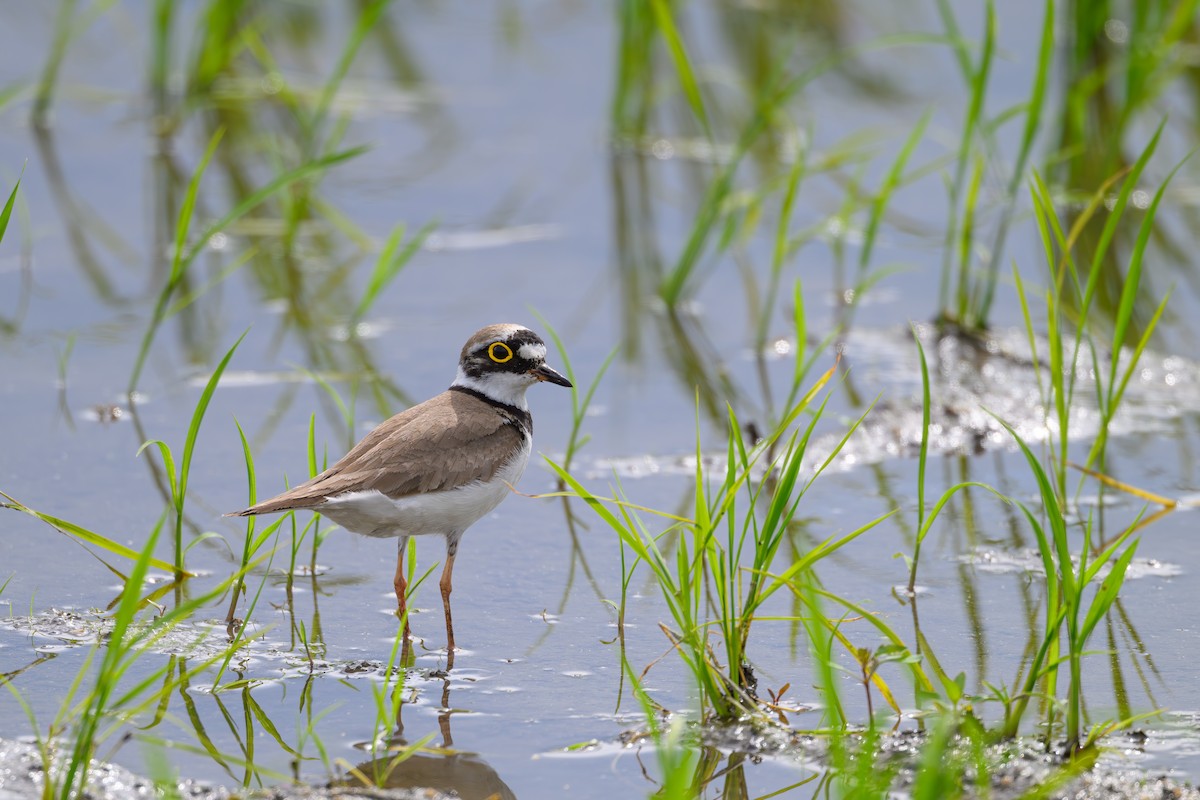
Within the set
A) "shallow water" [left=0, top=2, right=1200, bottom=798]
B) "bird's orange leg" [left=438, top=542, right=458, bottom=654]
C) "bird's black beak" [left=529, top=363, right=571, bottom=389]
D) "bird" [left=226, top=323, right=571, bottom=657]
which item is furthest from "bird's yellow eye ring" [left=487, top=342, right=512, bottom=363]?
"bird's orange leg" [left=438, top=542, right=458, bottom=654]

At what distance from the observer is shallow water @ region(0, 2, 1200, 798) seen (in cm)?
509

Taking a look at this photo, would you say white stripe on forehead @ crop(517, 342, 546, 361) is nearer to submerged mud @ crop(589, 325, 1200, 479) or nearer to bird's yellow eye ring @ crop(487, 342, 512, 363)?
bird's yellow eye ring @ crop(487, 342, 512, 363)

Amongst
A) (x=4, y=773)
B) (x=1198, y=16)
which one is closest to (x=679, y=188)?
(x=1198, y=16)

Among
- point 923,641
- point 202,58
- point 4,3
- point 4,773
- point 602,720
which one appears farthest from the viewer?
point 4,3

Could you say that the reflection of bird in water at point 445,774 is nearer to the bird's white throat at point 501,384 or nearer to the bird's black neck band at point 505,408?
the bird's black neck band at point 505,408

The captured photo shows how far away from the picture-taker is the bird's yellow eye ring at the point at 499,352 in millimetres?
6309

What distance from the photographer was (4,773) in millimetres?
4395

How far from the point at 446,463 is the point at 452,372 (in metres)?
2.18

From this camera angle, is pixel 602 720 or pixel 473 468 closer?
pixel 602 720

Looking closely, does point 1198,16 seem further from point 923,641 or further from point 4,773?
point 4,773

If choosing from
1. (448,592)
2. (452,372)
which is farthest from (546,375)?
(452,372)

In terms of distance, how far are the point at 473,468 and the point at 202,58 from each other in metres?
5.62

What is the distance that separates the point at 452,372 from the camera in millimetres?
7875

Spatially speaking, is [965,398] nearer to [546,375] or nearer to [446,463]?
[546,375]
